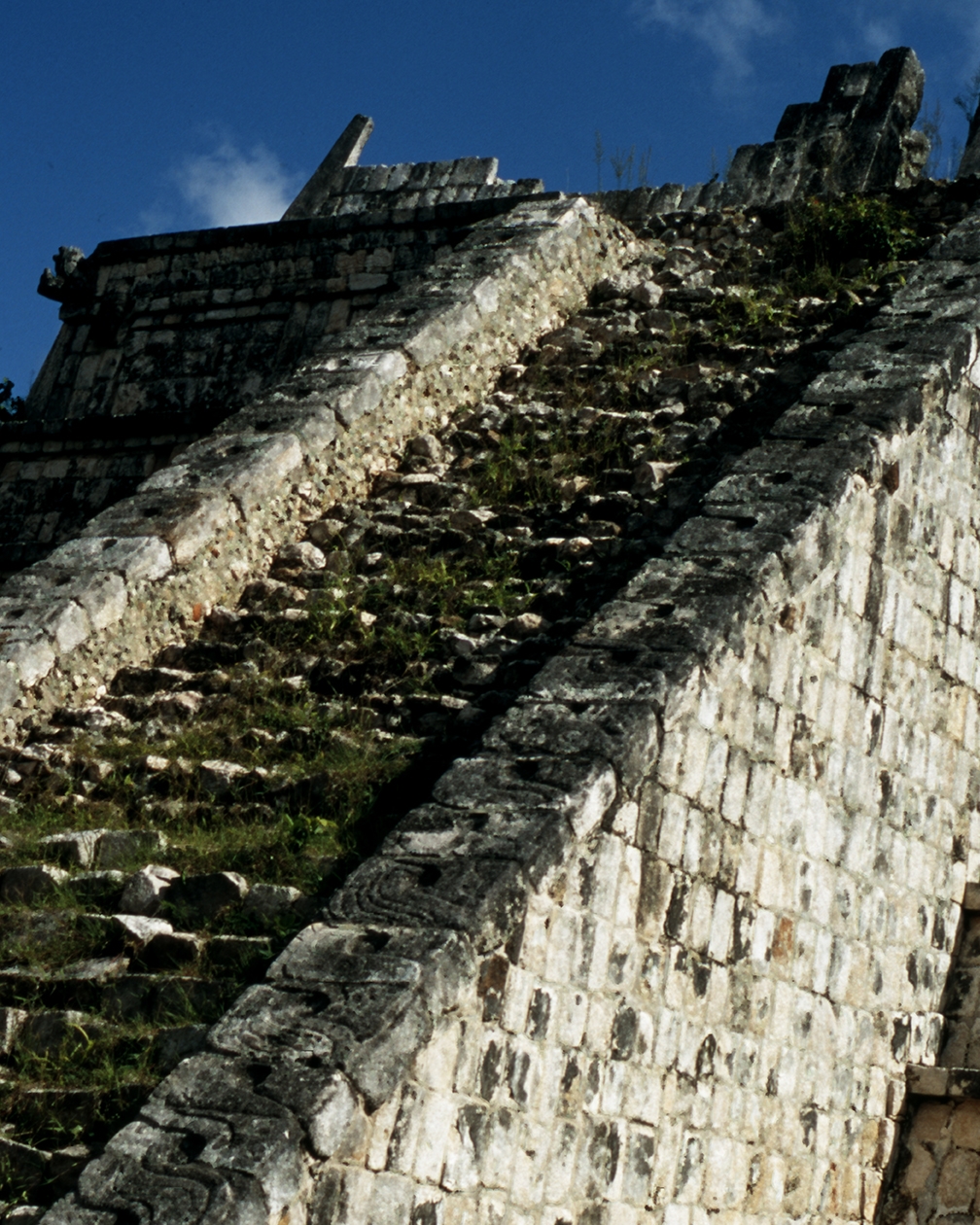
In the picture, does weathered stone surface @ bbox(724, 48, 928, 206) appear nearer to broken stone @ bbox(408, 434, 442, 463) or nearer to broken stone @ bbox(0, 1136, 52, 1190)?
broken stone @ bbox(408, 434, 442, 463)

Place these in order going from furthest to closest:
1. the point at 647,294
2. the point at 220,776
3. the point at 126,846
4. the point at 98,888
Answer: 1. the point at 647,294
2. the point at 220,776
3. the point at 126,846
4. the point at 98,888

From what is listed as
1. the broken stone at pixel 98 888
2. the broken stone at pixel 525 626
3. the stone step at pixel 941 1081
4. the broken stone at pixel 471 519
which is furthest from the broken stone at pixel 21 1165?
the broken stone at pixel 471 519

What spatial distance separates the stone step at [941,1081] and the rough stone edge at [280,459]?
129 inches

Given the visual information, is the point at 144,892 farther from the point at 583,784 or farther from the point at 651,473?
the point at 651,473

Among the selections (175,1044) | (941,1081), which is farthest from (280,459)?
(941,1081)

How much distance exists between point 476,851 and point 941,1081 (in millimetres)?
2441

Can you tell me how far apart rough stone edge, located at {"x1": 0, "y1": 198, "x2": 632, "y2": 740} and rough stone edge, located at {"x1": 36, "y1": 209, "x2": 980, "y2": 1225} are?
2230 millimetres

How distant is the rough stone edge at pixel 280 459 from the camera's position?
622 centimetres

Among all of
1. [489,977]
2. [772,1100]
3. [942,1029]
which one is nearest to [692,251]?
[942,1029]

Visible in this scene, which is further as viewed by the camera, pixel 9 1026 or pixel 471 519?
pixel 471 519

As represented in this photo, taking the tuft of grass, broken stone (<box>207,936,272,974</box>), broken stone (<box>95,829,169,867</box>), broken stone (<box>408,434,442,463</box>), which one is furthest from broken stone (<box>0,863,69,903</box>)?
the tuft of grass

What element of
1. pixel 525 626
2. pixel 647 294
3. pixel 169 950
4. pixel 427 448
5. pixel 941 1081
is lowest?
pixel 169 950

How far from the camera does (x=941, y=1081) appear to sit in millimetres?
5500

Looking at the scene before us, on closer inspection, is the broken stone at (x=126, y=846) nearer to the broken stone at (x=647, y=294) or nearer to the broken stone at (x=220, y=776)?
the broken stone at (x=220, y=776)
